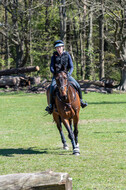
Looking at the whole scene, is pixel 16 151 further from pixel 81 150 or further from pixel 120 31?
pixel 120 31

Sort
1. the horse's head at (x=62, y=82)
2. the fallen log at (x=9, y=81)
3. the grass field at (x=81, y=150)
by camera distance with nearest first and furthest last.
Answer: the grass field at (x=81, y=150) < the horse's head at (x=62, y=82) < the fallen log at (x=9, y=81)

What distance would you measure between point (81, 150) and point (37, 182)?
6.83 m

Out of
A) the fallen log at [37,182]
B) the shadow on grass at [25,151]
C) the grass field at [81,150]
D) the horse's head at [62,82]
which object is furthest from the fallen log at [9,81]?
the fallen log at [37,182]

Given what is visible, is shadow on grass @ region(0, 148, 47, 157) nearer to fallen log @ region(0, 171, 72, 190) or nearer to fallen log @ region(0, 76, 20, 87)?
fallen log @ region(0, 171, 72, 190)

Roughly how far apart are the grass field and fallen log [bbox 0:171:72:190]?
248 cm

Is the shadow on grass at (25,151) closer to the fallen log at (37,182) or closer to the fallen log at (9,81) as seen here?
the fallen log at (37,182)

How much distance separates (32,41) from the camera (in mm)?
54469

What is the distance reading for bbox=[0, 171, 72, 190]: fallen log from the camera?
13.2ft

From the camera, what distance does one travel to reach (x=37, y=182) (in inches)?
159

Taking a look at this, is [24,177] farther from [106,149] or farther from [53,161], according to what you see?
[106,149]

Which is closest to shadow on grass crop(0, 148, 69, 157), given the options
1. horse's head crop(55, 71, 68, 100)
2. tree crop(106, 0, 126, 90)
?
horse's head crop(55, 71, 68, 100)

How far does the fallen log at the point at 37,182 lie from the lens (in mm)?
4023

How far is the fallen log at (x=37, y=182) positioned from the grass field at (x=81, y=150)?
2.48 metres

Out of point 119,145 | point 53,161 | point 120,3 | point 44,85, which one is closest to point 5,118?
point 119,145
